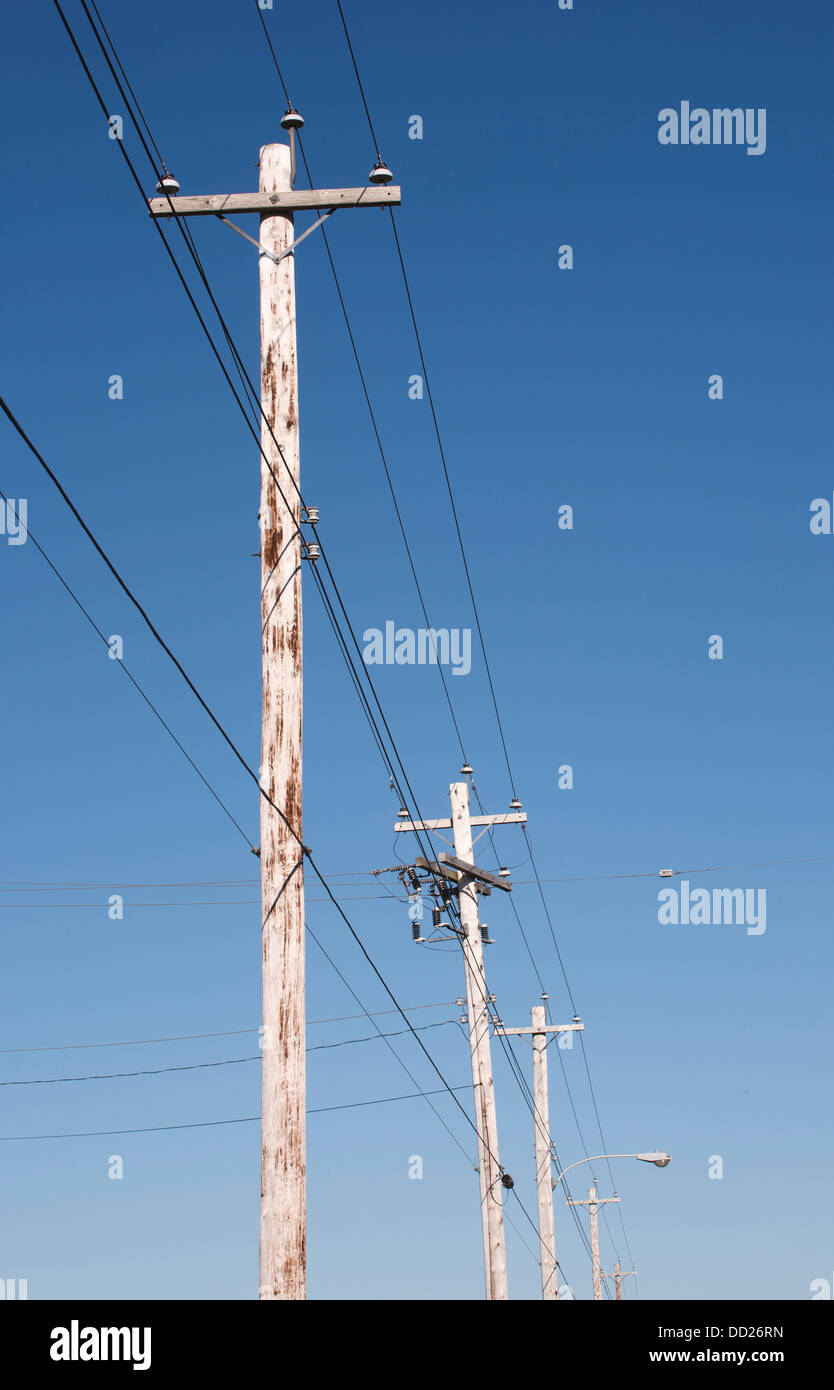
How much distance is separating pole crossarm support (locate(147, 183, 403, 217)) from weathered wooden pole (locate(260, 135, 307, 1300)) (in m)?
0.10

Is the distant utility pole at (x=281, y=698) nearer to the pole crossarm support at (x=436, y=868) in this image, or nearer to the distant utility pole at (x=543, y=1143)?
the pole crossarm support at (x=436, y=868)

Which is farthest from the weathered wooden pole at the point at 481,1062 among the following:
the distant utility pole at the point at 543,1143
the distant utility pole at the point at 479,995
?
the distant utility pole at the point at 543,1143

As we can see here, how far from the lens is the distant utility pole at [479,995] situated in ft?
81.8

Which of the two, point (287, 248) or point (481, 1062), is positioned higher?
point (287, 248)

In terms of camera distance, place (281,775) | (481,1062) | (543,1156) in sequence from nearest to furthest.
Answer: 1. (281,775)
2. (481,1062)
3. (543,1156)

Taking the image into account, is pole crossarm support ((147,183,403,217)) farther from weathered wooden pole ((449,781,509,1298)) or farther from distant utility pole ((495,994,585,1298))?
distant utility pole ((495,994,585,1298))

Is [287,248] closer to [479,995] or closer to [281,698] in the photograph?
[281,698]

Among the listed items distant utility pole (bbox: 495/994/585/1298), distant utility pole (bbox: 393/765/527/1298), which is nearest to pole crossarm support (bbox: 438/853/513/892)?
distant utility pole (bbox: 393/765/527/1298)

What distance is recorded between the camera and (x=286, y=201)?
1291 centimetres

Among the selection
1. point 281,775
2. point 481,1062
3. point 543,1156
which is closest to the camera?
point 281,775

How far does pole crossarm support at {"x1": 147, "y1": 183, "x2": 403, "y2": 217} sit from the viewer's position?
12.7m

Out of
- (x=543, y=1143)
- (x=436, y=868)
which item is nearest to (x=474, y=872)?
(x=436, y=868)

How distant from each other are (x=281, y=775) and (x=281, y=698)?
1.93 ft
